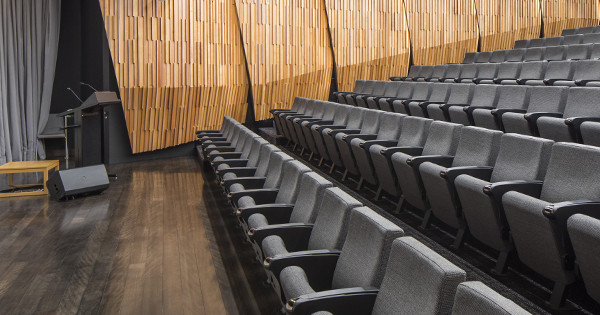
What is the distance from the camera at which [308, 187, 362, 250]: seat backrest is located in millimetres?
355

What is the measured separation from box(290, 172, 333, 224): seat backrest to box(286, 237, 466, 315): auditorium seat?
0.45 ft

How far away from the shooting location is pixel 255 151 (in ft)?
2.36

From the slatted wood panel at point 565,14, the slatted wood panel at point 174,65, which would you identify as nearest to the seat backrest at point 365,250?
the slatted wood panel at point 174,65

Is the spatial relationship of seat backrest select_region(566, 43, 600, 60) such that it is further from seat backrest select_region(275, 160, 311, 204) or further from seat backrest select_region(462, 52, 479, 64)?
seat backrest select_region(275, 160, 311, 204)

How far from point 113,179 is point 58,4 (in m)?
0.56

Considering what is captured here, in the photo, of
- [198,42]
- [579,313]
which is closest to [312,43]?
[198,42]

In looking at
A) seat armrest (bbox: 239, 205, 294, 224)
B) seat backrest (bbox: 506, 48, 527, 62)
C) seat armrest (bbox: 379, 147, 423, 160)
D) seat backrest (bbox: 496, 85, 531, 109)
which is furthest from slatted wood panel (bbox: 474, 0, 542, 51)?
seat armrest (bbox: 239, 205, 294, 224)

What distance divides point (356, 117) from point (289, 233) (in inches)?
19.2

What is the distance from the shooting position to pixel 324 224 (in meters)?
0.38

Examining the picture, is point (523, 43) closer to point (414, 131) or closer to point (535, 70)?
point (535, 70)

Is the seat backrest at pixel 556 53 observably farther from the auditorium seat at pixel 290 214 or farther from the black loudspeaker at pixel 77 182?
the black loudspeaker at pixel 77 182

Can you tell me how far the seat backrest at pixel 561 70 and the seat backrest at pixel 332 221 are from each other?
27.5 inches

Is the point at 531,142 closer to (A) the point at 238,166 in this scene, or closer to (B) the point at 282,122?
(A) the point at 238,166

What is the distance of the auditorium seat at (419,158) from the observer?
1.80ft
